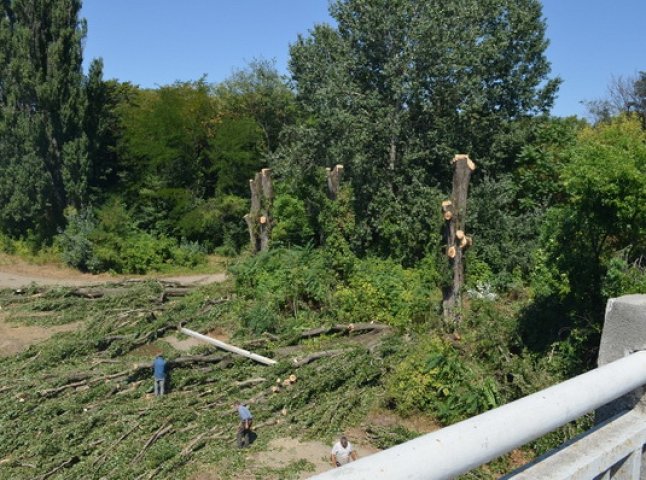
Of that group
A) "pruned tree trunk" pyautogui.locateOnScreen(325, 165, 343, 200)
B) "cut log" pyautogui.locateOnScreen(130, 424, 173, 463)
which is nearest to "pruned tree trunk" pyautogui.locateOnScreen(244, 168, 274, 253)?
"pruned tree trunk" pyautogui.locateOnScreen(325, 165, 343, 200)

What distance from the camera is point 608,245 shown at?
11.6m

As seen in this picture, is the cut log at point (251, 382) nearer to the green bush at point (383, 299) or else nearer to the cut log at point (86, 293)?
the green bush at point (383, 299)

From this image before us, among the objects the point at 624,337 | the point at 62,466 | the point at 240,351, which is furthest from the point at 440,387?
the point at 624,337

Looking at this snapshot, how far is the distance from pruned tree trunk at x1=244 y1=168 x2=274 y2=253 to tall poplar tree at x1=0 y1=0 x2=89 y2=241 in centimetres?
990

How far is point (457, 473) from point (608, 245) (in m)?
11.5

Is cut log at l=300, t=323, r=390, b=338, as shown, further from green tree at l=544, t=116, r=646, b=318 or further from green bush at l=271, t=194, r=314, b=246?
green bush at l=271, t=194, r=314, b=246

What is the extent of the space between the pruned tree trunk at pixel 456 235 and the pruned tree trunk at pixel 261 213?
8756mm

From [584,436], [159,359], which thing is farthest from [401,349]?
[584,436]

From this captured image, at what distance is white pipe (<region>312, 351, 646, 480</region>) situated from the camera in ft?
4.04

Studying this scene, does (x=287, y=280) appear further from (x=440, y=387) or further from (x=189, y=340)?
(x=440, y=387)

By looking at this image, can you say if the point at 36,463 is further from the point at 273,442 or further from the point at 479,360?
the point at 479,360

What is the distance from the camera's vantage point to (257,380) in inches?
481

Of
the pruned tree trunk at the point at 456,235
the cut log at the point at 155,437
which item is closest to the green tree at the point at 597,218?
the pruned tree trunk at the point at 456,235

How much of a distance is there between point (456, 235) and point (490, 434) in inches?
539
